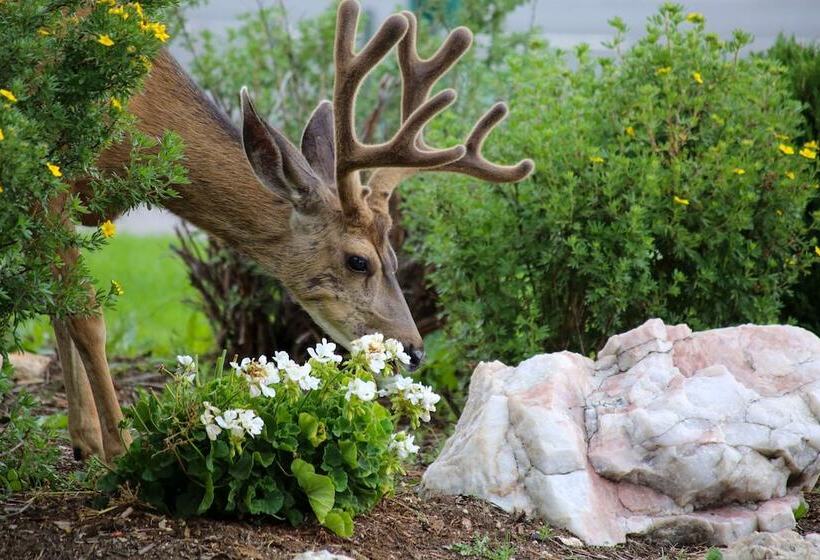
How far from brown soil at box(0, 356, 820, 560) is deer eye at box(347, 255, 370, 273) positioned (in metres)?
1.43

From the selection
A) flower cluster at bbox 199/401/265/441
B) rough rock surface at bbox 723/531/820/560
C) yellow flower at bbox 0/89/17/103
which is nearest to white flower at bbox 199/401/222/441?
flower cluster at bbox 199/401/265/441

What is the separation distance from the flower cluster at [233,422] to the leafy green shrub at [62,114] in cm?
55

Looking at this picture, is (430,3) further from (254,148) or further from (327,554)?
(327,554)

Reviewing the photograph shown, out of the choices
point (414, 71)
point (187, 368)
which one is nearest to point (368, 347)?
point (187, 368)

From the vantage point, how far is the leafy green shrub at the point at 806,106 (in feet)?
23.9

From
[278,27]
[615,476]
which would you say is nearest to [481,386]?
[615,476]

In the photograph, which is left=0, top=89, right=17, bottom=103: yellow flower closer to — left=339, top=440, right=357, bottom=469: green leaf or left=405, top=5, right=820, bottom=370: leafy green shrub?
left=339, top=440, right=357, bottom=469: green leaf

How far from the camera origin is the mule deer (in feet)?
19.5

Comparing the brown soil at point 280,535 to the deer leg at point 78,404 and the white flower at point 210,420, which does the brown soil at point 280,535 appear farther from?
the deer leg at point 78,404

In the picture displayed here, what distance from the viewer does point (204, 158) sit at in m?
6.12

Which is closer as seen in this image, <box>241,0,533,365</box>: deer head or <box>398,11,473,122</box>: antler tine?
<box>241,0,533,365</box>: deer head

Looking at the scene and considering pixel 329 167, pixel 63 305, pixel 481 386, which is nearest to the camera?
pixel 63 305

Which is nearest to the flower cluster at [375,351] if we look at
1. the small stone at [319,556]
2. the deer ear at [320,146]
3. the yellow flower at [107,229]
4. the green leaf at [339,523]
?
the green leaf at [339,523]

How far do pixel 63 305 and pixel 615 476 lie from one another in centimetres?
209
